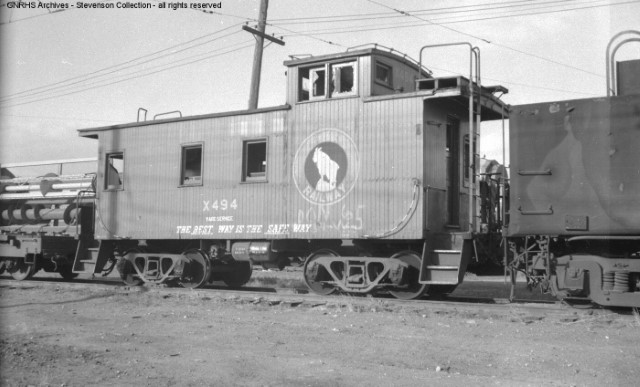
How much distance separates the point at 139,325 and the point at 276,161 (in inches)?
199

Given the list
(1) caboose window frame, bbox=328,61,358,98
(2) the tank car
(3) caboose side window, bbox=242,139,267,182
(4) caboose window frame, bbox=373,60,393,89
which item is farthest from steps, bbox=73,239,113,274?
(2) the tank car

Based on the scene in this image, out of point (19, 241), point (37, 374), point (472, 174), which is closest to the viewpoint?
point (37, 374)

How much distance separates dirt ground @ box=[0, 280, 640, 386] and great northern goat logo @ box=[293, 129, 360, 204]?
2.29m

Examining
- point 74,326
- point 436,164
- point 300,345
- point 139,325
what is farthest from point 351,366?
point 436,164

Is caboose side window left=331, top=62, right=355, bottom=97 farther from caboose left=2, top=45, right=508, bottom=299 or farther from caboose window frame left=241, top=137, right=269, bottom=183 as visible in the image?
caboose window frame left=241, top=137, right=269, bottom=183

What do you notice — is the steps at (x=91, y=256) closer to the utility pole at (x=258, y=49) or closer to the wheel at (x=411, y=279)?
the utility pole at (x=258, y=49)

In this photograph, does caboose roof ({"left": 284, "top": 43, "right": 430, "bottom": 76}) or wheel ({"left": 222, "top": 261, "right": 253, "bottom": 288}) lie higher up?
caboose roof ({"left": 284, "top": 43, "right": 430, "bottom": 76})

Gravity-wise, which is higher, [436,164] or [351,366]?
[436,164]

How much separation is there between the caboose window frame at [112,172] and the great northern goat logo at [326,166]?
17.5 feet

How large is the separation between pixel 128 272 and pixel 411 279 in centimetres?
729

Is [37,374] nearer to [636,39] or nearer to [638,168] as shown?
[638,168]

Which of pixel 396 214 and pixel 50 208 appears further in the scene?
pixel 50 208

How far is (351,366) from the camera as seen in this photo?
6.12 meters

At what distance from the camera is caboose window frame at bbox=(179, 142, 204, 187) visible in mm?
13961
